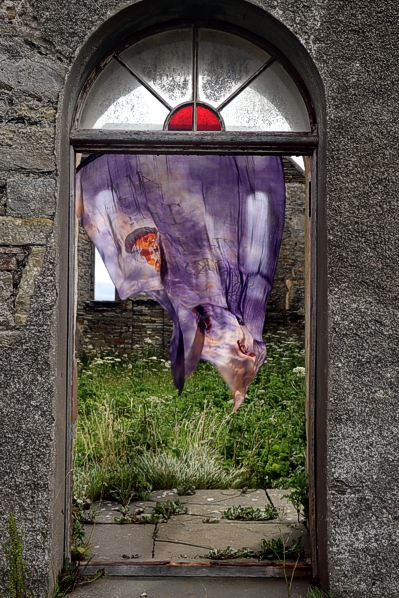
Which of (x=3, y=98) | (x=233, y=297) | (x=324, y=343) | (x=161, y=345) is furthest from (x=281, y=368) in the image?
(x=3, y=98)

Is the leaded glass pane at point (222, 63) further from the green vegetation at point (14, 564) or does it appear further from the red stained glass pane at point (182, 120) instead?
the green vegetation at point (14, 564)

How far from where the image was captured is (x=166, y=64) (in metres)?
3.46

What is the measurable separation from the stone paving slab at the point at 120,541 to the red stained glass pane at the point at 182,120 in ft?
8.11

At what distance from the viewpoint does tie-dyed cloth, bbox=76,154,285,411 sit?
164 inches

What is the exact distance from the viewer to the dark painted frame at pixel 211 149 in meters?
3.12

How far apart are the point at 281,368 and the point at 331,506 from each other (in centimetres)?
712

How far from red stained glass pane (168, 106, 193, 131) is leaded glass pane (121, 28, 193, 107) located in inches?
2.3

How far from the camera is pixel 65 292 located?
3223mm

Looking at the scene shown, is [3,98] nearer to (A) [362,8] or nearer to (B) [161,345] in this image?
(A) [362,8]

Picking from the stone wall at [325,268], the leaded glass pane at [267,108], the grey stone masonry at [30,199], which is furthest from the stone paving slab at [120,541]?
the leaded glass pane at [267,108]

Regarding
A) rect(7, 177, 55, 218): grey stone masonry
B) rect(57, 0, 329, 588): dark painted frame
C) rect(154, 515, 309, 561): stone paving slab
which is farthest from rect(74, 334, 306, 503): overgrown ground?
rect(7, 177, 55, 218): grey stone masonry

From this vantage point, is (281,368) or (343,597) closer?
Answer: (343,597)

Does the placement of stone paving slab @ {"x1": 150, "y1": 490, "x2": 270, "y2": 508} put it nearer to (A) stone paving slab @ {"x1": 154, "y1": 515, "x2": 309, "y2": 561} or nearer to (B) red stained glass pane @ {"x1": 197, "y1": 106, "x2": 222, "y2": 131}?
(A) stone paving slab @ {"x1": 154, "y1": 515, "x2": 309, "y2": 561}

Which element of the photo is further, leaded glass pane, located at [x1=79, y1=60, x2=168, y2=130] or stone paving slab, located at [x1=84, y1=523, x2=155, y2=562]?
stone paving slab, located at [x1=84, y1=523, x2=155, y2=562]
